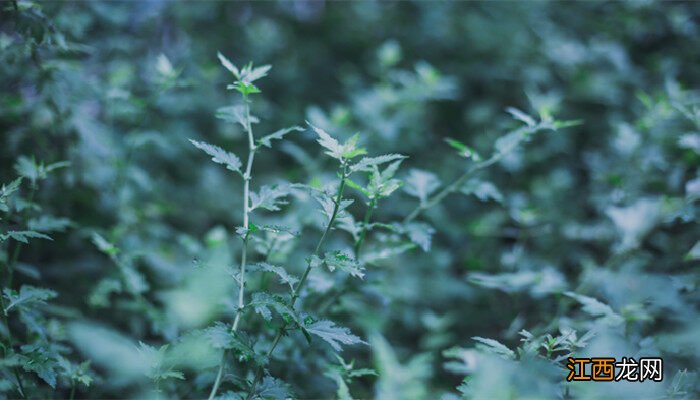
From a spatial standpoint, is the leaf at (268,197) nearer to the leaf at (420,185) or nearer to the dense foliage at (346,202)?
the dense foliage at (346,202)

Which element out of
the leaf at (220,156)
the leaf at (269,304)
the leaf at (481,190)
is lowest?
the leaf at (269,304)

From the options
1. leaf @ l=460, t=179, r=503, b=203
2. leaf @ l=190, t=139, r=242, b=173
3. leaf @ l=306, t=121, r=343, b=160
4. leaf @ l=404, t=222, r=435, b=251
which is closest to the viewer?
leaf @ l=306, t=121, r=343, b=160

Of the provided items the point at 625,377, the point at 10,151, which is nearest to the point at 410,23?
the point at 10,151

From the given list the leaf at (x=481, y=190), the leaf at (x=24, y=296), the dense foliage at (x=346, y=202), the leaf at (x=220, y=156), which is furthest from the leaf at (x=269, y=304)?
the leaf at (x=481, y=190)

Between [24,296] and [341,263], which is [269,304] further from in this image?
[24,296]

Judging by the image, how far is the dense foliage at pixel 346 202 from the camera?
134 centimetres

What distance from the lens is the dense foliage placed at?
1.34 metres

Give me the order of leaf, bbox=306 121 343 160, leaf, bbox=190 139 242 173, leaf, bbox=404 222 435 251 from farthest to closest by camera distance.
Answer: leaf, bbox=404 222 435 251
leaf, bbox=190 139 242 173
leaf, bbox=306 121 343 160

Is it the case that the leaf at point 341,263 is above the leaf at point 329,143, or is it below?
below

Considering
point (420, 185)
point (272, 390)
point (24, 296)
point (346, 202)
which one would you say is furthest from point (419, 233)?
point (24, 296)

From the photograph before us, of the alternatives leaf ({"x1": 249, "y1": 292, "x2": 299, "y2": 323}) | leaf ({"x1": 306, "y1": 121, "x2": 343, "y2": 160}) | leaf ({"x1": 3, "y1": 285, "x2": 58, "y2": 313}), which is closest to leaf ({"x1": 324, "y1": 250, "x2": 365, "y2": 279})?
leaf ({"x1": 249, "y1": 292, "x2": 299, "y2": 323})

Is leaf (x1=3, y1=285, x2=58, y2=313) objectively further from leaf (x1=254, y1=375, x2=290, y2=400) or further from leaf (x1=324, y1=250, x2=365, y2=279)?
leaf (x1=324, y1=250, x2=365, y2=279)

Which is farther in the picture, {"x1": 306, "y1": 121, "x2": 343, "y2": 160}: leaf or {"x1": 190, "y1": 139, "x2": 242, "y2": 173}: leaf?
{"x1": 190, "y1": 139, "x2": 242, "y2": 173}: leaf

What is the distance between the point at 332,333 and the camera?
128 centimetres
